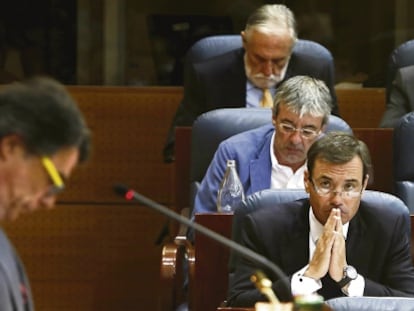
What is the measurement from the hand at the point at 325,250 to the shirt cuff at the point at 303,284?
0.01 m

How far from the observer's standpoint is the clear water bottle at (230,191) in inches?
156

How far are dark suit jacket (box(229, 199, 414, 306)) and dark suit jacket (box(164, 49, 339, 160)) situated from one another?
1.18 meters

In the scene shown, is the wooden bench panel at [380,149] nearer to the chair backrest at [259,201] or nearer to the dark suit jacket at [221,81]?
the dark suit jacket at [221,81]

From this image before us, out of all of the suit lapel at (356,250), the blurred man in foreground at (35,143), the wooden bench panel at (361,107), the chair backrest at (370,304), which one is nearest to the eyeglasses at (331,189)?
the suit lapel at (356,250)

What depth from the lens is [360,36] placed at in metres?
5.38

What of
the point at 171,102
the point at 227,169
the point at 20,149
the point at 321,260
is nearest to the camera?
the point at 20,149

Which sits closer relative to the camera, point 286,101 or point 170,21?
point 286,101

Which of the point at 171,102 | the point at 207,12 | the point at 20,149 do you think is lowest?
the point at 171,102

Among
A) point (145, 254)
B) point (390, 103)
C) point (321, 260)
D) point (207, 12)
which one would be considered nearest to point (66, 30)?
point (207, 12)

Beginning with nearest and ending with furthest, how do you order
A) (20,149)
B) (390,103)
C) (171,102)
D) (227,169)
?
(20,149), (227,169), (390,103), (171,102)

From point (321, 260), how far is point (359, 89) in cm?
207

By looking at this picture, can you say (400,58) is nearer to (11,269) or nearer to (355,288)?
(355,288)

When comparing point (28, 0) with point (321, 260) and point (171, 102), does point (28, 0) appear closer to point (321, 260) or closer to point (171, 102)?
point (171, 102)

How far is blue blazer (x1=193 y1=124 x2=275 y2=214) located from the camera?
4047 millimetres
